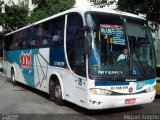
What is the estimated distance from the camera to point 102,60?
870 centimetres

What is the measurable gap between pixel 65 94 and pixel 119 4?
212 inches

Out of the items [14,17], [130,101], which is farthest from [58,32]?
[14,17]

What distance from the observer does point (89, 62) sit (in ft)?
28.4

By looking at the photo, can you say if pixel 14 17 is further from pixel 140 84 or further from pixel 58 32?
pixel 140 84

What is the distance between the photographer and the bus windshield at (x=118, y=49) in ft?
28.5

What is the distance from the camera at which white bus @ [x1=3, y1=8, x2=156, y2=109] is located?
28.4 ft

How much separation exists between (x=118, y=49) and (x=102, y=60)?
0.60 meters

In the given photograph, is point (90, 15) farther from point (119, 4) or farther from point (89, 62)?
point (119, 4)

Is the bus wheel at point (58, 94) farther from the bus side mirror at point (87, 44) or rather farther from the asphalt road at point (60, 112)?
the bus side mirror at point (87, 44)

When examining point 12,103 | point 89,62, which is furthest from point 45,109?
point 89,62

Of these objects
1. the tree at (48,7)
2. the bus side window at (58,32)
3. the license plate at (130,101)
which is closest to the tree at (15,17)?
the tree at (48,7)

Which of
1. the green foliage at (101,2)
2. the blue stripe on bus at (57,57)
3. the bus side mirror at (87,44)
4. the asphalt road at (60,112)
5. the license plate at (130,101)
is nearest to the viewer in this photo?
the bus side mirror at (87,44)

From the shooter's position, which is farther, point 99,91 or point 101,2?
point 101,2

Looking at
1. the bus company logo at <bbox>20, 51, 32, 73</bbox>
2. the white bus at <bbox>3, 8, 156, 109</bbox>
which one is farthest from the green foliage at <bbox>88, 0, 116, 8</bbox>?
the white bus at <bbox>3, 8, 156, 109</bbox>
